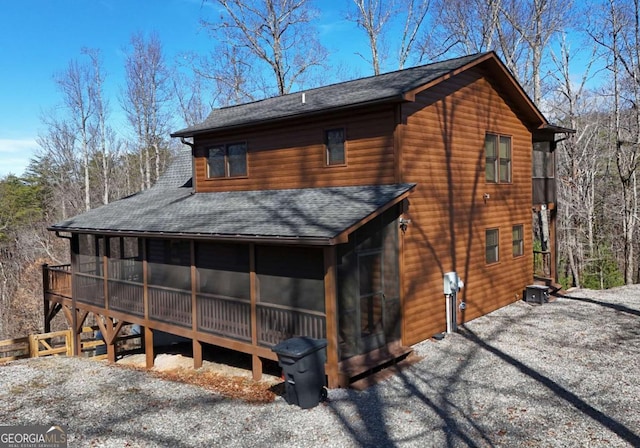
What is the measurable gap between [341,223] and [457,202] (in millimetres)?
4940

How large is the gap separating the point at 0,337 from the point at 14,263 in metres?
6.38

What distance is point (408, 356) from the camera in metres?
10.1

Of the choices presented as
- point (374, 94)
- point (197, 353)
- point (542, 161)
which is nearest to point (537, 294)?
point (542, 161)

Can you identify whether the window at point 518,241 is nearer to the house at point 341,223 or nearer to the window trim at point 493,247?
the house at point 341,223

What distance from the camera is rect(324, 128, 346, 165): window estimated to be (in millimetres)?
11453

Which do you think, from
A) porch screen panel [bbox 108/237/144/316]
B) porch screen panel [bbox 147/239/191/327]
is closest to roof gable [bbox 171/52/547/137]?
porch screen panel [bbox 147/239/191/327]

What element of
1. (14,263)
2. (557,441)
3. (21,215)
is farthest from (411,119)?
(21,215)

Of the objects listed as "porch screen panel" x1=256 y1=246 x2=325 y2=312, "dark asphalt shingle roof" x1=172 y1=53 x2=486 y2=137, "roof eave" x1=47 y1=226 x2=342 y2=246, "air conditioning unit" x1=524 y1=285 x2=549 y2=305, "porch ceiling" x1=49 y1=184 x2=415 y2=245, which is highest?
"dark asphalt shingle roof" x1=172 y1=53 x2=486 y2=137

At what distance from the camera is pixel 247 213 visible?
36.5ft

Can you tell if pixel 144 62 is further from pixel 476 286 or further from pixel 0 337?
pixel 476 286

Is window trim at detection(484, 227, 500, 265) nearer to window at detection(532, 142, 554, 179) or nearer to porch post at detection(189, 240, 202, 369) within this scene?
window at detection(532, 142, 554, 179)

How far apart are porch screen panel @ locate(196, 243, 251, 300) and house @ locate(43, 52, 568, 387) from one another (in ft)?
0.14

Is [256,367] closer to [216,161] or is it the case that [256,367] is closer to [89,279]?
[216,161]

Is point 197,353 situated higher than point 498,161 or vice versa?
point 498,161
